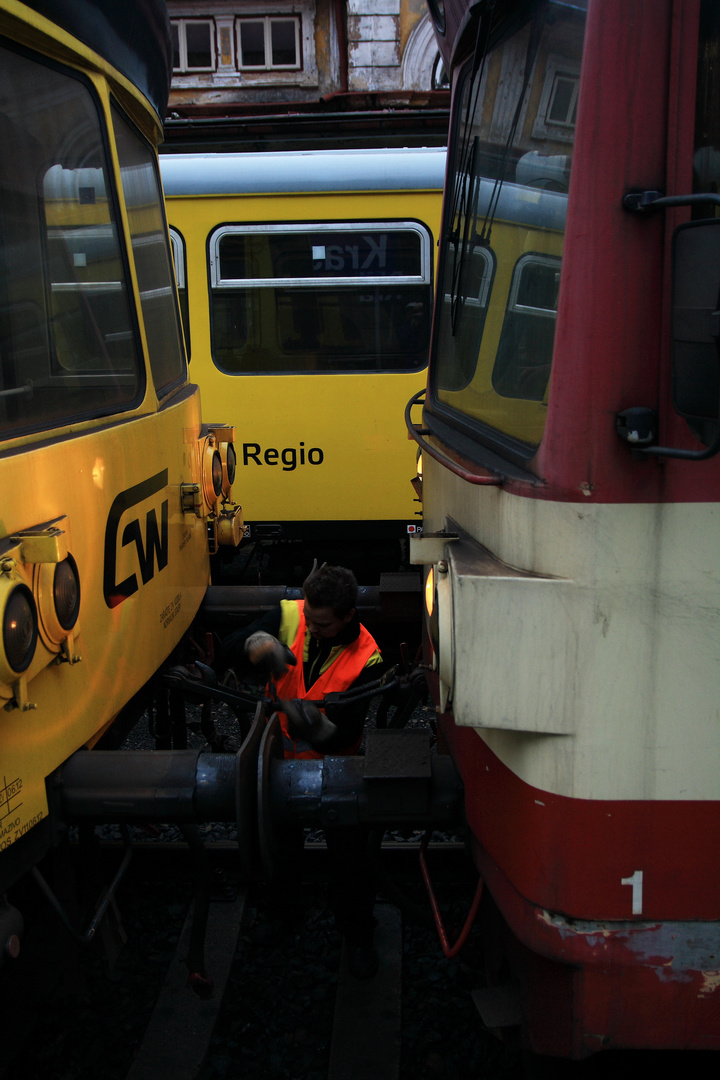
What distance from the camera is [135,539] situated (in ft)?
8.74

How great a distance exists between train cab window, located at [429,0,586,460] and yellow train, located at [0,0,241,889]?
3.38 ft

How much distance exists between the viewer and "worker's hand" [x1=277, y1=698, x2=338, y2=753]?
102 inches

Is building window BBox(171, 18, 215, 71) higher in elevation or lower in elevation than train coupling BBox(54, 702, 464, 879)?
→ higher

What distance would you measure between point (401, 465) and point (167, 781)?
4.28 m

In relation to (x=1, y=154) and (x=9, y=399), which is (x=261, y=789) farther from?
(x=1, y=154)

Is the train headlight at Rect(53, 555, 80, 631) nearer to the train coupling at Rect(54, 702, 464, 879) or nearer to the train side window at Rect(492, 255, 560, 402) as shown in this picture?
the train coupling at Rect(54, 702, 464, 879)

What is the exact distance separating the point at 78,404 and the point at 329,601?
3.39 feet

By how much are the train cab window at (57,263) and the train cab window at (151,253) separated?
227 millimetres

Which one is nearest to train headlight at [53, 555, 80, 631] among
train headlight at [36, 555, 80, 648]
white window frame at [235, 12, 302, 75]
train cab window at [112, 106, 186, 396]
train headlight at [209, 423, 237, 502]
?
train headlight at [36, 555, 80, 648]

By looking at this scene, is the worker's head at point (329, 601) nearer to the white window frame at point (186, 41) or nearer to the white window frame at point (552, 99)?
the white window frame at point (552, 99)

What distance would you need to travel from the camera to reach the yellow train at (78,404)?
190cm

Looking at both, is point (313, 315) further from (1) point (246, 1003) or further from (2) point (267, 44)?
(2) point (267, 44)

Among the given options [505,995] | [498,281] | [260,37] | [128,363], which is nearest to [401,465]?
[128,363]

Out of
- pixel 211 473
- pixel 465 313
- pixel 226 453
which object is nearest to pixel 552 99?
pixel 465 313
